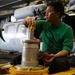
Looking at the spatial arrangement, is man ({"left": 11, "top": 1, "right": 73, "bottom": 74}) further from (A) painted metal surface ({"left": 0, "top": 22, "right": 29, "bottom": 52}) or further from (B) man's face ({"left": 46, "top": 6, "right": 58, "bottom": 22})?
(A) painted metal surface ({"left": 0, "top": 22, "right": 29, "bottom": 52})

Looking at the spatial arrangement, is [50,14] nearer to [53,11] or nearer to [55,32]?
[53,11]

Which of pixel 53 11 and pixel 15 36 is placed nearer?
pixel 53 11

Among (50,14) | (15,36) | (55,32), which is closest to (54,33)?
(55,32)

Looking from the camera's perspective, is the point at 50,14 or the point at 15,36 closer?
the point at 50,14

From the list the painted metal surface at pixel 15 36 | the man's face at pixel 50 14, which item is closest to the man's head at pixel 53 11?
the man's face at pixel 50 14

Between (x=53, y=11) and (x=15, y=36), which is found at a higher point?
(x=53, y=11)

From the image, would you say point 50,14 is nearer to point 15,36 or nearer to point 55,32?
point 55,32

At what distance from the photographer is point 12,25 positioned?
439 cm

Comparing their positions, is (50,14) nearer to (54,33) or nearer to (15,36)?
(54,33)

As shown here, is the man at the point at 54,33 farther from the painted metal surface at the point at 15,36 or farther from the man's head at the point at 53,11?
the painted metal surface at the point at 15,36

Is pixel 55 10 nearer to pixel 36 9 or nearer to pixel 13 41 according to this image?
pixel 36 9

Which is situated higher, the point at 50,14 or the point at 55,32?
the point at 50,14

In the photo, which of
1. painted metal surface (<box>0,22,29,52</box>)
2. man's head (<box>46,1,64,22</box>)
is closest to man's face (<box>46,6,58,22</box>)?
man's head (<box>46,1,64,22</box>)

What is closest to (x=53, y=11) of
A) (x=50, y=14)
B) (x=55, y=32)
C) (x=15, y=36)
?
(x=50, y=14)
